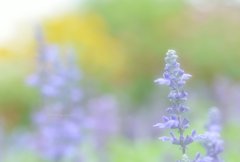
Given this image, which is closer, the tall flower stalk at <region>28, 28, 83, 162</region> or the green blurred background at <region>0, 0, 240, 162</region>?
the tall flower stalk at <region>28, 28, 83, 162</region>

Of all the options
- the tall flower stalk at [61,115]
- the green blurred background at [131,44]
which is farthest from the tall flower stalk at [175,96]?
the green blurred background at [131,44]

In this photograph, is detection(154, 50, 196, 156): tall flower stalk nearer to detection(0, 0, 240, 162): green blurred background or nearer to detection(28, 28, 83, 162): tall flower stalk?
detection(28, 28, 83, 162): tall flower stalk

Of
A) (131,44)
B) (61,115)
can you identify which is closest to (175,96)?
(61,115)

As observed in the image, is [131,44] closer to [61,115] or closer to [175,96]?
[61,115]

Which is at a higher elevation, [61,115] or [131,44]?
[131,44]

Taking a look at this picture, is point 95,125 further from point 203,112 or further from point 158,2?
point 158,2

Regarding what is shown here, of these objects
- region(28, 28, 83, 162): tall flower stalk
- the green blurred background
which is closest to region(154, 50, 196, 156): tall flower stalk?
region(28, 28, 83, 162): tall flower stalk

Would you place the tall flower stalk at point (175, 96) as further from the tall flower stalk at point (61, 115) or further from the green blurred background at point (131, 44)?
the green blurred background at point (131, 44)

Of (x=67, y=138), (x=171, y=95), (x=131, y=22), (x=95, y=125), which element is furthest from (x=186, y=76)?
(x=131, y=22)
